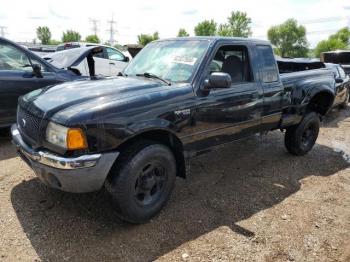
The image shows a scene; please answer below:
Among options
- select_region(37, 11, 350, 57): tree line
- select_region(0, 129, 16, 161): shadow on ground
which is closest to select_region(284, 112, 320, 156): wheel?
select_region(0, 129, 16, 161): shadow on ground

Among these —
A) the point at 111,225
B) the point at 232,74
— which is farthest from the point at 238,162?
the point at 111,225

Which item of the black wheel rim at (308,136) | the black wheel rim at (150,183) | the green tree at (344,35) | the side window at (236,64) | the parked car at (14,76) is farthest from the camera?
the green tree at (344,35)

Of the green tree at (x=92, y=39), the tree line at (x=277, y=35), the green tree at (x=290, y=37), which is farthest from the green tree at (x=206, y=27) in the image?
the green tree at (x=92, y=39)

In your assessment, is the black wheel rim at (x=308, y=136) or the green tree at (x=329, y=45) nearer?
the black wheel rim at (x=308, y=136)

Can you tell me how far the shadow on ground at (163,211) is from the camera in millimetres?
3131

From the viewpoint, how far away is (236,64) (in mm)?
4547

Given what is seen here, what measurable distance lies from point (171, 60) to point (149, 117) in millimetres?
1099

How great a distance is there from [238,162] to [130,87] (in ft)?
8.25

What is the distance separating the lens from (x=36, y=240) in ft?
10.3

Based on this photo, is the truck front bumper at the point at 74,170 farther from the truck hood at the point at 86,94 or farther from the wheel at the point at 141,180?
the truck hood at the point at 86,94

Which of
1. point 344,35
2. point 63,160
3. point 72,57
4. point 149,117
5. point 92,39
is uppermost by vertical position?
point 344,35

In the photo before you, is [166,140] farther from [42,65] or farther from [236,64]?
[42,65]

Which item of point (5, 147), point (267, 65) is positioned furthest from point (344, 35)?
point (5, 147)

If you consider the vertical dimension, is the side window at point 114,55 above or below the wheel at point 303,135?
above
